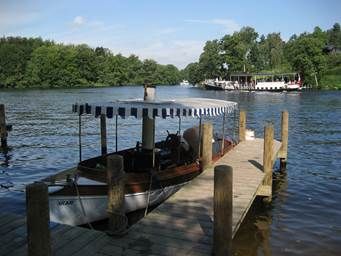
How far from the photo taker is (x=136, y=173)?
12070mm

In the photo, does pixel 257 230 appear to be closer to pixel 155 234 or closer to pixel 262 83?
pixel 155 234

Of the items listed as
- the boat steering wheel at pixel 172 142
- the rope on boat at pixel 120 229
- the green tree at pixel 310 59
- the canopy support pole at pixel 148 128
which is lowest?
the rope on boat at pixel 120 229

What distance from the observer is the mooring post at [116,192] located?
27.1ft

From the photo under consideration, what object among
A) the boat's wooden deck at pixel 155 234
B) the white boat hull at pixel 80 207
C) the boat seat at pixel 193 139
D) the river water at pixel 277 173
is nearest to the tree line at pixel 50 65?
the river water at pixel 277 173

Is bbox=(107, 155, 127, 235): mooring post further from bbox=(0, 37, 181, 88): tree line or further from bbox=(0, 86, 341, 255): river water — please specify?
bbox=(0, 37, 181, 88): tree line

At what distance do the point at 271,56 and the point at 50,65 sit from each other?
250ft

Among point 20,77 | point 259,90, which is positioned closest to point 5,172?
point 259,90

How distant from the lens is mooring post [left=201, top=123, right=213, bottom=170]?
13.8m

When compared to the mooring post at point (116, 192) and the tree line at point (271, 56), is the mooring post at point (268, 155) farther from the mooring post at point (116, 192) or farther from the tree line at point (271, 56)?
the tree line at point (271, 56)

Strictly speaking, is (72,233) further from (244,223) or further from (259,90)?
(259,90)

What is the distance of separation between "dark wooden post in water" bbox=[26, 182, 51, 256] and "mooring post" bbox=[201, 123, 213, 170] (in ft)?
26.9

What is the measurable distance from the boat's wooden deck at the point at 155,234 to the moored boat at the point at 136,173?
3.86ft

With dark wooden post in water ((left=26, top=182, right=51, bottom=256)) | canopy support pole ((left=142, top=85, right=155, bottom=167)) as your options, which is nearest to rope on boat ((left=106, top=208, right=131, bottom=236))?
dark wooden post in water ((left=26, top=182, right=51, bottom=256))

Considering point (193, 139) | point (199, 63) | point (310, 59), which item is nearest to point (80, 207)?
point (193, 139)
